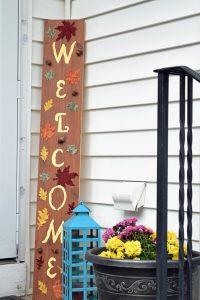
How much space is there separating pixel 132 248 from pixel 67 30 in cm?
194

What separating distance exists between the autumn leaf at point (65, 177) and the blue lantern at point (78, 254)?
11.3 inches

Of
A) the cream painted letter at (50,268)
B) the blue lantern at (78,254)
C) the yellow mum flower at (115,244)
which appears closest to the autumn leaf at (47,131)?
the blue lantern at (78,254)

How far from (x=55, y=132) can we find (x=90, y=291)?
3.54ft

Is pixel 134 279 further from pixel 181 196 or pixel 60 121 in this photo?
pixel 60 121

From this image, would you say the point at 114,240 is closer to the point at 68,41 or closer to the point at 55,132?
the point at 55,132

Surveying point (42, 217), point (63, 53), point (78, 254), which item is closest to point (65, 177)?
point (42, 217)

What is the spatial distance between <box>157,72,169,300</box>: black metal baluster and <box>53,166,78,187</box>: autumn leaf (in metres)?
1.62

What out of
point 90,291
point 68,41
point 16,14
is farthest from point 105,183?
point 16,14

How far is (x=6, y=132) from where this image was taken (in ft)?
13.9

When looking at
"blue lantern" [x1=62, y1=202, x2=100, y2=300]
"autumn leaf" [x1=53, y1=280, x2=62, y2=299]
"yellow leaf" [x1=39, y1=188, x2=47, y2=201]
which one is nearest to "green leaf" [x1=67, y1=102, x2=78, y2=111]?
"yellow leaf" [x1=39, y1=188, x2=47, y2=201]

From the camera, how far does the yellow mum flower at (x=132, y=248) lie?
9.61ft

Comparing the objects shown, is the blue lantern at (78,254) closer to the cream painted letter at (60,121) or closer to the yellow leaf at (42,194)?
the yellow leaf at (42,194)

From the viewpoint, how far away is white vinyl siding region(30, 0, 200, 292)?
362cm

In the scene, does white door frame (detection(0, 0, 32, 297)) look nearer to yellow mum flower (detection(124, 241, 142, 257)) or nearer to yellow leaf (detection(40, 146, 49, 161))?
yellow leaf (detection(40, 146, 49, 161))
